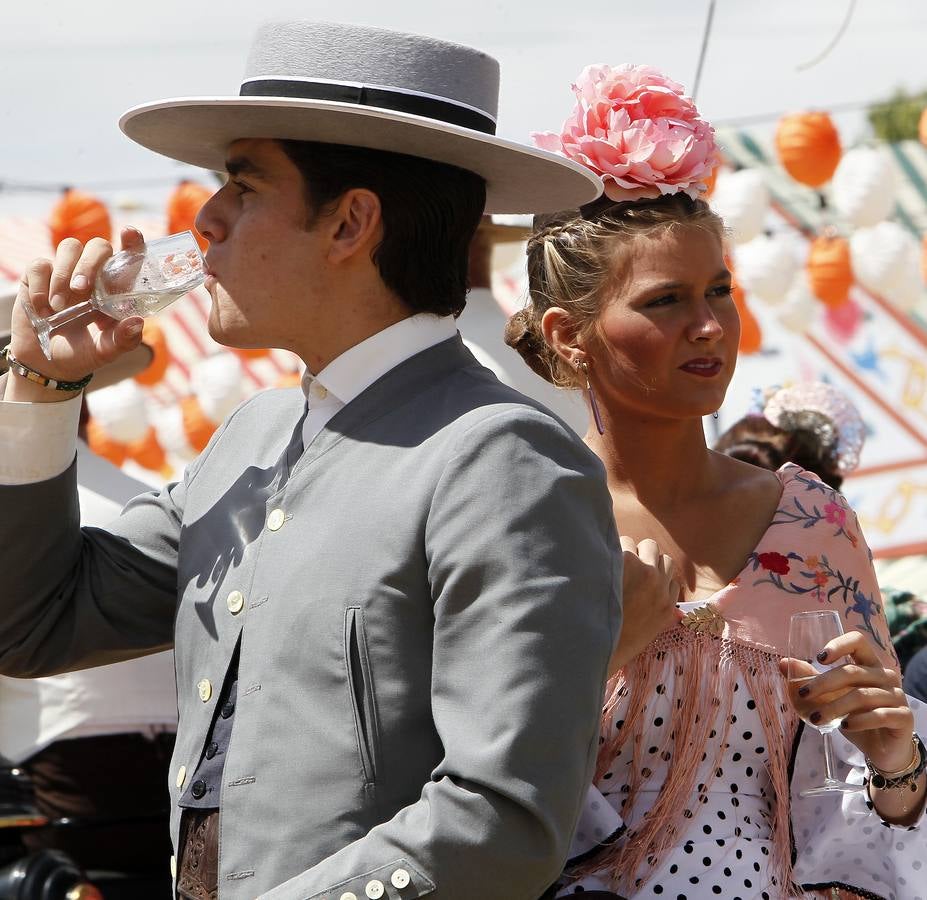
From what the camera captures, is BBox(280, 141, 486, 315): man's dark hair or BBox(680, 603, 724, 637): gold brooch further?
BBox(680, 603, 724, 637): gold brooch

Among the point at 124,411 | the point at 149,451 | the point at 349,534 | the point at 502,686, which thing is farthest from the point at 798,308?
the point at 502,686

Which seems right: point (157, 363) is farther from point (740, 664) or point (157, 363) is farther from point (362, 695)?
point (362, 695)

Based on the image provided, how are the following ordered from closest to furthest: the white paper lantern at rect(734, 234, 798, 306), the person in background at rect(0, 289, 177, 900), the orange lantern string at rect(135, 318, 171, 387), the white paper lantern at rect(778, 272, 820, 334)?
the person in background at rect(0, 289, 177, 900) → the white paper lantern at rect(734, 234, 798, 306) → the white paper lantern at rect(778, 272, 820, 334) → the orange lantern string at rect(135, 318, 171, 387)

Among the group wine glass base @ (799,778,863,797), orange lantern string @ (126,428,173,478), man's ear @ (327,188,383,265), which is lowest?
orange lantern string @ (126,428,173,478)

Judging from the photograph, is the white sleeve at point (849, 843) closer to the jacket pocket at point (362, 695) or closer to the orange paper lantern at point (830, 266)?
the jacket pocket at point (362, 695)

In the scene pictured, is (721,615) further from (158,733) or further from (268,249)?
(158,733)

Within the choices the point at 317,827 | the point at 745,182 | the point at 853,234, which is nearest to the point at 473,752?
the point at 317,827

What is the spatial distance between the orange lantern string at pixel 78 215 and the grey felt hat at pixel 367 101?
5583 millimetres

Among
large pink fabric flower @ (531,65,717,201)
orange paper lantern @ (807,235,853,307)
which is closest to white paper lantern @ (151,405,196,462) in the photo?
orange paper lantern @ (807,235,853,307)

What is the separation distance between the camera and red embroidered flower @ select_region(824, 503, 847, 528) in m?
2.25

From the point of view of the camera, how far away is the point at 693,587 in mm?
2199

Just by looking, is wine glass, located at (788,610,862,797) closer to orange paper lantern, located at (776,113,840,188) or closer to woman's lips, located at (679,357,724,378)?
woman's lips, located at (679,357,724,378)

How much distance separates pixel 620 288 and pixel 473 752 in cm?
107

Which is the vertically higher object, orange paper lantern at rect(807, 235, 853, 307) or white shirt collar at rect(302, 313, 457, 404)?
white shirt collar at rect(302, 313, 457, 404)
